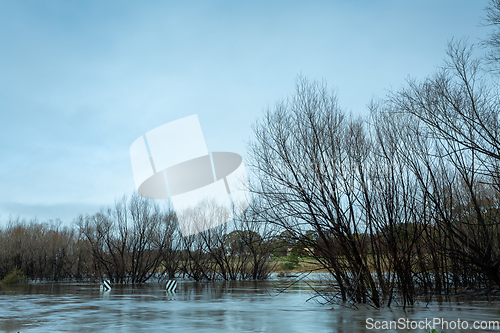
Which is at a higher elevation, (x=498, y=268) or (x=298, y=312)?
(x=498, y=268)

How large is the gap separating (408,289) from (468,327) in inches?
104

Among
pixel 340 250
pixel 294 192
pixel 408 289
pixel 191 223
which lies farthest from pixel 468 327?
pixel 191 223

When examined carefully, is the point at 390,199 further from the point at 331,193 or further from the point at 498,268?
the point at 498,268

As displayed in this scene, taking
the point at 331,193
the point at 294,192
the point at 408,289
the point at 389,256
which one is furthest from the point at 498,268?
the point at 294,192

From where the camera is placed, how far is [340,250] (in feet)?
33.7

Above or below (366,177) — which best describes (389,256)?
below

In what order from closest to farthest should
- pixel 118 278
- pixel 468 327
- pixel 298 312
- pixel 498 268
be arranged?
pixel 468 327 → pixel 298 312 → pixel 498 268 → pixel 118 278

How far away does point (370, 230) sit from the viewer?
9969mm

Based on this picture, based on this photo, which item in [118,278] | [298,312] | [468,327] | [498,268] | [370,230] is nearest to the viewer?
[468,327]

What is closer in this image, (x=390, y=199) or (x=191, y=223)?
(x=390, y=199)

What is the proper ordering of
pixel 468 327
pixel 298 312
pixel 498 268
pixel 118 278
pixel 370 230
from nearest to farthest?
pixel 468 327 → pixel 370 230 → pixel 298 312 → pixel 498 268 → pixel 118 278

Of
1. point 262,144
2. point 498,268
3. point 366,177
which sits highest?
point 262,144

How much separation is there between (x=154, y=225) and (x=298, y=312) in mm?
27713

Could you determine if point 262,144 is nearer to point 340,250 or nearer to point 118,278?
point 340,250
